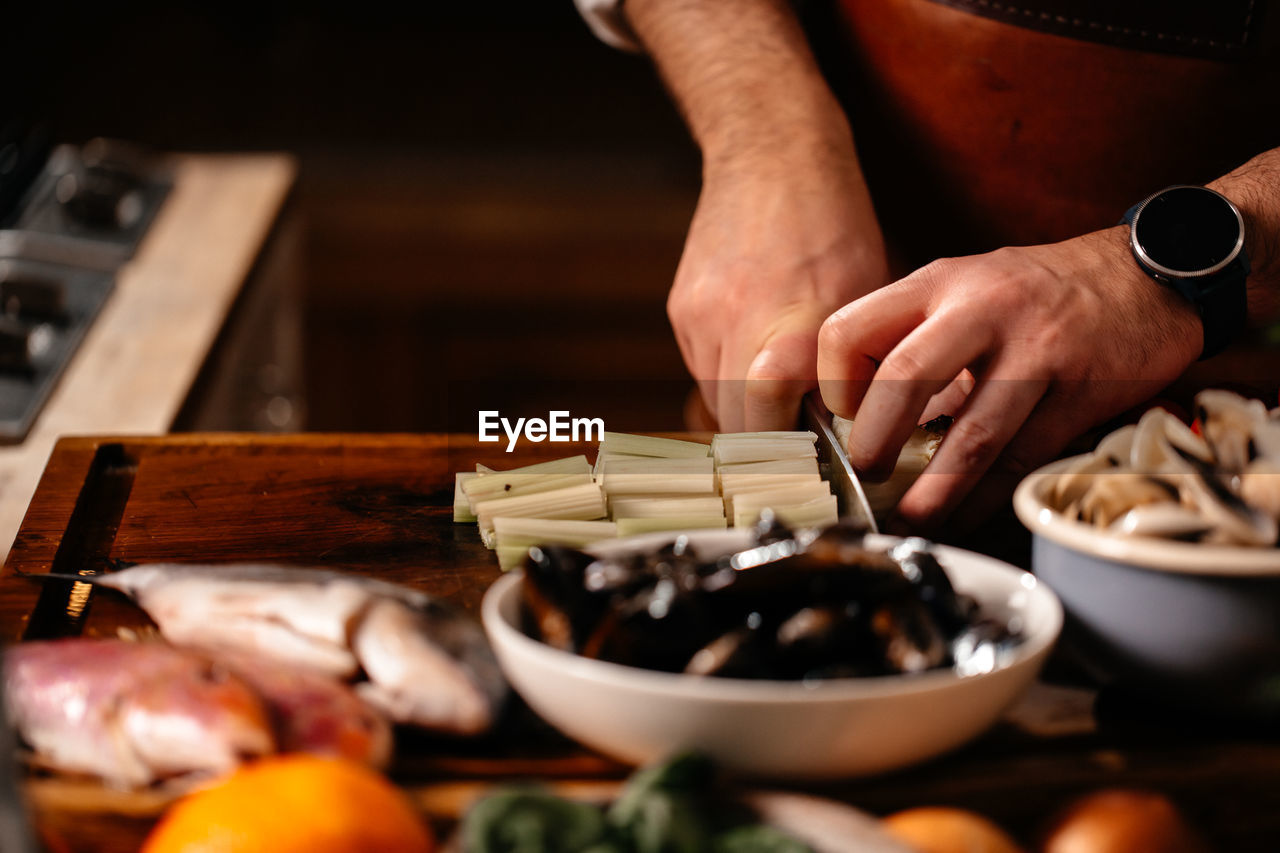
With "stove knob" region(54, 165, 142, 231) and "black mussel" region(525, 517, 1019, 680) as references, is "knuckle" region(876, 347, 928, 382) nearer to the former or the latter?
"black mussel" region(525, 517, 1019, 680)

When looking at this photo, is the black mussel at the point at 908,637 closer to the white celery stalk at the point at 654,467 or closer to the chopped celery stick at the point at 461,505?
the white celery stalk at the point at 654,467

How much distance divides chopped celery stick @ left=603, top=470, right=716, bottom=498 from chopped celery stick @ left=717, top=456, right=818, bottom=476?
2 centimetres

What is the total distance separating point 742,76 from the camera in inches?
53.4

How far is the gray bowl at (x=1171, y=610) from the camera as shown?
1.89 ft

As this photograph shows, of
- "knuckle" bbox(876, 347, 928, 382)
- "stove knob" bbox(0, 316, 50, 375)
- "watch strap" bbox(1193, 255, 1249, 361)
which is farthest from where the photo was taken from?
"stove knob" bbox(0, 316, 50, 375)

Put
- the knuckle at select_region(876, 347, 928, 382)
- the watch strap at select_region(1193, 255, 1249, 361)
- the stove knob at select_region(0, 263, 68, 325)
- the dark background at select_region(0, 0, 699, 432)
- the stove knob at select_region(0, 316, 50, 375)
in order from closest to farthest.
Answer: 1. the knuckle at select_region(876, 347, 928, 382)
2. the watch strap at select_region(1193, 255, 1249, 361)
3. the stove knob at select_region(0, 316, 50, 375)
4. the stove knob at select_region(0, 263, 68, 325)
5. the dark background at select_region(0, 0, 699, 432)

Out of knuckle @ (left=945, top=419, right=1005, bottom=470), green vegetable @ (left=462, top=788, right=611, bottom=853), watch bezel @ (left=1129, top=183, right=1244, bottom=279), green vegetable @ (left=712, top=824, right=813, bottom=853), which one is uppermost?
watch bezel @ (left=1129, top=183, right=1244, bottom=279)

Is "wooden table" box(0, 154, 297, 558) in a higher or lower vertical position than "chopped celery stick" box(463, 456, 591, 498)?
lower

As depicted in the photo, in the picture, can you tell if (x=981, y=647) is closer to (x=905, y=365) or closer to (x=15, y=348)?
(x=905, y=365)

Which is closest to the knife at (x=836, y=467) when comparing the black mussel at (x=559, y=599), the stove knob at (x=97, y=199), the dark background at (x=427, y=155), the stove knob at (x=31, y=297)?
the black mussel at (x=559, y=599)

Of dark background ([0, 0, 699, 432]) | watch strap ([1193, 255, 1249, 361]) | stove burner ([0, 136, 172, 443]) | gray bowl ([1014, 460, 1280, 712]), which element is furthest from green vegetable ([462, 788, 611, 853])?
dark background ([0, 0, 699, 432])

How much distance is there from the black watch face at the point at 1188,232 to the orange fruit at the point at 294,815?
2.45 ft

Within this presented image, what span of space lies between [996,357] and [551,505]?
1.23 ft

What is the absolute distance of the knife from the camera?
2.62 ft
